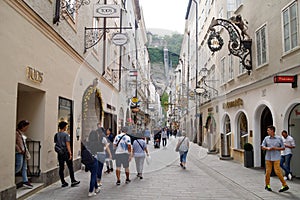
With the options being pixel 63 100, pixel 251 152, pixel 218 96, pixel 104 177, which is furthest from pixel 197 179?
pixel 218 96

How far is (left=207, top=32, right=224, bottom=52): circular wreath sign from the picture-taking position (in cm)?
1130

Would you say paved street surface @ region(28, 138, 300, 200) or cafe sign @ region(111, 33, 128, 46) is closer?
paved street surface @ region(28, 138, 300, 200)

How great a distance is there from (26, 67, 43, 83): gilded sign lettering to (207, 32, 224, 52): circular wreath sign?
21.2 ft

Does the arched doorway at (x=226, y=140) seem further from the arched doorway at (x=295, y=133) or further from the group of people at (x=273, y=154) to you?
the group of people at (x=273, y=154)

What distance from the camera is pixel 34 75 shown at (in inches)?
262

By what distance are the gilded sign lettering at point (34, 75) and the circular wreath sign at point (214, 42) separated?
6.46 meters

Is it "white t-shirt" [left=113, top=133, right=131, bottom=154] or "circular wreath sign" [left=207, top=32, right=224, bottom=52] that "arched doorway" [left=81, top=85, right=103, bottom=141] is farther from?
"circular wreath sign" [left=207, top=32, right=224, bottom=52]

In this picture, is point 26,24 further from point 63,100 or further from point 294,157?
point 294,157

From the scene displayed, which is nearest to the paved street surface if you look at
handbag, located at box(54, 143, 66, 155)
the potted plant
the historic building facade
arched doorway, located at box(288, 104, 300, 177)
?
arched doorway, located at box(288, 104, 300, 177)

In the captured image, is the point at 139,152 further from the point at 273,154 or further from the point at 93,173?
the point at 273,154

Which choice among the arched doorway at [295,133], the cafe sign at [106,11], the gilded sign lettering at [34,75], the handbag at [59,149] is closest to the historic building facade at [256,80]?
the arched doorway at [295,133]

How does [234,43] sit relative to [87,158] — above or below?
above

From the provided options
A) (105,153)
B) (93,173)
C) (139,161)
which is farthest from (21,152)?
(139,161)

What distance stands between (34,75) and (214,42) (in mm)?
6927
